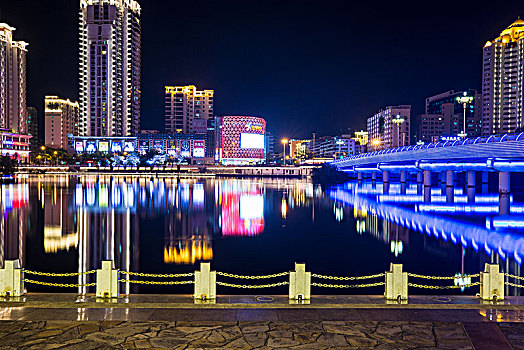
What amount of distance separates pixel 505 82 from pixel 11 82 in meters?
199

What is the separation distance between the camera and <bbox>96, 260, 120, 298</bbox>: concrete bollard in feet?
37.3

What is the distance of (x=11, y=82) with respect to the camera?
600ft

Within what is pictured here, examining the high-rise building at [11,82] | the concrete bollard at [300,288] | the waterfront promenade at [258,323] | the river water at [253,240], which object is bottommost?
the river water at [253,240]

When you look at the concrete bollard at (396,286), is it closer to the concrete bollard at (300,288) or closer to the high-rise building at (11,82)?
the concrete bollard at (300,288)

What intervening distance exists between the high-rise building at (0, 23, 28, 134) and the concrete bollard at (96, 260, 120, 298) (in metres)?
187

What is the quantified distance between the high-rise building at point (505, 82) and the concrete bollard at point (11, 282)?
19947 cm

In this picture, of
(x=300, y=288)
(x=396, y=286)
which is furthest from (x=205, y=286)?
(x=396, y=286)

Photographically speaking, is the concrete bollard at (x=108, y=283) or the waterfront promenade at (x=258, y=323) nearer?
the waterfront promenade at (x=258, y=323)

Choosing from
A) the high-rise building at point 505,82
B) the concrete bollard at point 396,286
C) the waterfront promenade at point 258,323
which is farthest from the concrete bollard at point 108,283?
the high-rise building at point 505,82

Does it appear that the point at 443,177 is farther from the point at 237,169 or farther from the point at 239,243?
the point at 237,169

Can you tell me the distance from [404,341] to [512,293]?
813cm

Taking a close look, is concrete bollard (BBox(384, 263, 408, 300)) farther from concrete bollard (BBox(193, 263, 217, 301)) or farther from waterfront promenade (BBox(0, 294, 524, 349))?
concrete bollard (BBox(193, 263, 217, 301))

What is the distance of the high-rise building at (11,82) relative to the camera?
577 ft

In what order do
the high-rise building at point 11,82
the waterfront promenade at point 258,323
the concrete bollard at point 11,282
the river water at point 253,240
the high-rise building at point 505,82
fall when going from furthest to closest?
the high-rise building at point 505,82 → the high-rise building at point 11,82 → the river water at point 253,240 → the concrete bollard at point 11,282 → the waterfront promenade at point 258,323
